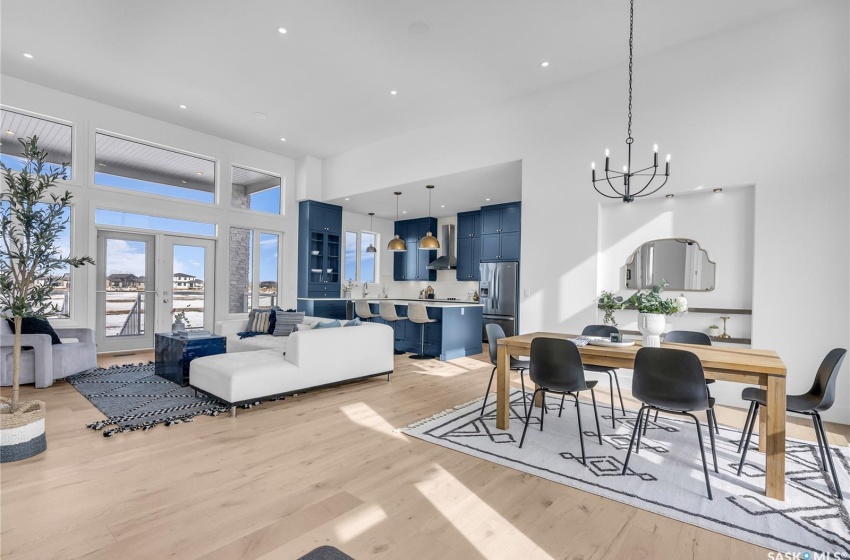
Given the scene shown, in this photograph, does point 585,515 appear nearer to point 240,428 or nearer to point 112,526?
point 112,526

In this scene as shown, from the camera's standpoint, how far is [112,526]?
203cm

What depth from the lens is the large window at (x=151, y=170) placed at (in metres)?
6.35

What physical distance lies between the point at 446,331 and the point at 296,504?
4542mm

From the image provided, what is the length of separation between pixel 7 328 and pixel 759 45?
8.50 meters

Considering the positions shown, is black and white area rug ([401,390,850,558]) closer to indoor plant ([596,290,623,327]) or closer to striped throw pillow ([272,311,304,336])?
indoor plant ([596,290,623,327])

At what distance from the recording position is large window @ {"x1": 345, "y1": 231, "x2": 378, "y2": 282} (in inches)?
395

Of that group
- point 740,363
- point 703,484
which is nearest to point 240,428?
A: point 703,484

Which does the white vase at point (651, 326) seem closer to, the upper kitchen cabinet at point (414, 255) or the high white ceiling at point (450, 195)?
the high white ceiling at point (450, 195)

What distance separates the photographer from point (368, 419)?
144 inches

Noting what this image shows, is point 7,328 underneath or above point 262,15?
underneath

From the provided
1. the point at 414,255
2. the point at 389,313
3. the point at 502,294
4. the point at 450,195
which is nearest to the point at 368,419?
the point at 389,313

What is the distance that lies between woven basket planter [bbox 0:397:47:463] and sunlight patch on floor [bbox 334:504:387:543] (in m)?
2.32

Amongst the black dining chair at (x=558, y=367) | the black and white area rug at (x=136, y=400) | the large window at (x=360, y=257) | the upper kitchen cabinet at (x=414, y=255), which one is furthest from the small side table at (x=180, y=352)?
the upper kitchen cabinet at (x=414, y=255)

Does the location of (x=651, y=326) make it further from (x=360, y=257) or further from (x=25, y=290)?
(x=360, y=257)
